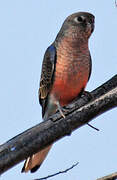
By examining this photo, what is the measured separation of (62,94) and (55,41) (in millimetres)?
1020

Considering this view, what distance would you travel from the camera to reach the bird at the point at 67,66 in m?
5.66

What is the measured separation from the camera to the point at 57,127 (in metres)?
3.13

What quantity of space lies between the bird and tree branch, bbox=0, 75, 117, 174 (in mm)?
2276

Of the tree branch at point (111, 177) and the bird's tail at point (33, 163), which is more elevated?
the tree branch at point (111, 177)

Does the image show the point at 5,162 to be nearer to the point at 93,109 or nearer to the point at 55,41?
the point at 93,109

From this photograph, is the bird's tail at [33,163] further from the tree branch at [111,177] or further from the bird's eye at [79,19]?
the bird's eye at [79,19]

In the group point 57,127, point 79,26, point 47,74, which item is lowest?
point 47,74

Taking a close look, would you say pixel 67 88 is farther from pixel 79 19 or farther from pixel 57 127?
pixel 57 127

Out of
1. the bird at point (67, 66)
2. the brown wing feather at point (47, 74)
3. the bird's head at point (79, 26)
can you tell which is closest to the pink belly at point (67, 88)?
the bird at point (67, 66)

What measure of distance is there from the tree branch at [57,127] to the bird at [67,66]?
7.47 feet

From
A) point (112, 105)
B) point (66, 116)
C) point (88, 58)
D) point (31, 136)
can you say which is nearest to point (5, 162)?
point (31, 136)

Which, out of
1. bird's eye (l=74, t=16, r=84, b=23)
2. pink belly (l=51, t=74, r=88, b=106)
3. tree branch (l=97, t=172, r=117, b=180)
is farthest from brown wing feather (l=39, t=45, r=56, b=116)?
tree branch (l=97, t=172, r=117, b=180)

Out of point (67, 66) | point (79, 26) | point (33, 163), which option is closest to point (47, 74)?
point (67, 66)

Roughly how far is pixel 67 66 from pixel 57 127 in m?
2.59
